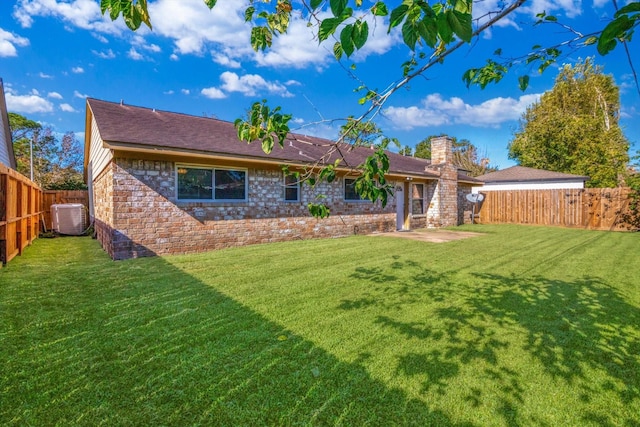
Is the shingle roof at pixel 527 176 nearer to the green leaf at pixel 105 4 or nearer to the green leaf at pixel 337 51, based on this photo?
the green leaf at pixel 337 51

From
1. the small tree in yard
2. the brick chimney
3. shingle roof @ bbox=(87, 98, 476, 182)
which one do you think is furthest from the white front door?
the small tree in yard

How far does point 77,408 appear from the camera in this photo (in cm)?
216

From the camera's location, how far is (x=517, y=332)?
11.5 ft

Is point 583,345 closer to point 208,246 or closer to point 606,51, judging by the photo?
point 606,51

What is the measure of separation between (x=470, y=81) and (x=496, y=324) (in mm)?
2764

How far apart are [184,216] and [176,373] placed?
21.4ft

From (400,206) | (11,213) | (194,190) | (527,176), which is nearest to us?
(11,213)

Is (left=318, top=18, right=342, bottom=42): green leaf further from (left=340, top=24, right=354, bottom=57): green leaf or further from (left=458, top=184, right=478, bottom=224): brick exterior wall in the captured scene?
(left=458, top=184, right=478, bottom=224): brick exterior wall

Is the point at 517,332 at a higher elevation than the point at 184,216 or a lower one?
lower

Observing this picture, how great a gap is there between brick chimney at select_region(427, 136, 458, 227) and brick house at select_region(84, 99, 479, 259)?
13.6ft

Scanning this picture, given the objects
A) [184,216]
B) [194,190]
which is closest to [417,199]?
[194,190]

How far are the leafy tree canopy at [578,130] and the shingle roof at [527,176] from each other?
12.8ft

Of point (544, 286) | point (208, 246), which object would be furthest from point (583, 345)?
point (208, 246)

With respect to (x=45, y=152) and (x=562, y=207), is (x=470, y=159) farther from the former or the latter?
(x=45, y=152)
